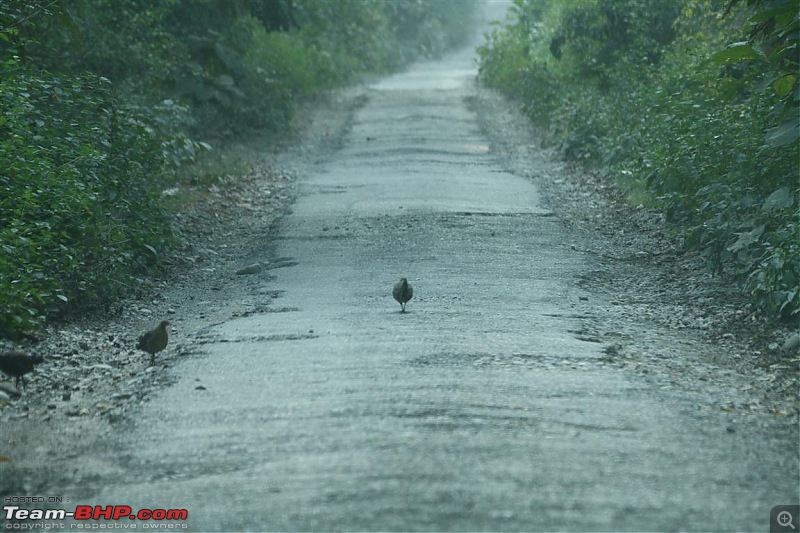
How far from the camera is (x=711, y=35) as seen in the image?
16.2 meters

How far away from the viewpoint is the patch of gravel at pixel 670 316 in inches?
258

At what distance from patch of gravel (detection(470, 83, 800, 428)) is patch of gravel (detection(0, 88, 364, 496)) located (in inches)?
114

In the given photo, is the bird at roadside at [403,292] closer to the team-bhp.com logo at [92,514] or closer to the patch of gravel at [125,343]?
the patch of gravel at [125,343]

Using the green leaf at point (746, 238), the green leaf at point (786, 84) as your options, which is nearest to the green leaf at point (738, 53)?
the green leaf at point (786, 84)

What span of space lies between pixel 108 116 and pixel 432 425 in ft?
21.5

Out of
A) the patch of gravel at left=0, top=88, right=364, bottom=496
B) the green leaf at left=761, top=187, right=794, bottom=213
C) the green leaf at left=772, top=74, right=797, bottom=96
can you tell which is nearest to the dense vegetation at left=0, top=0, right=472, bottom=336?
the patch of gravel at left=0, top=88, right=364, bottom=496

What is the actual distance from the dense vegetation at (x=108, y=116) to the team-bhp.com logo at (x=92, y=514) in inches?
104

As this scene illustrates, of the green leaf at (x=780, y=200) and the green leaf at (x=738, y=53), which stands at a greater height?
the green leaf at (x=738, y=53)

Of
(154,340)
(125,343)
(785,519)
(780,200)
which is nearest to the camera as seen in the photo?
(785,519)

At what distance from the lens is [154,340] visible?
691cm

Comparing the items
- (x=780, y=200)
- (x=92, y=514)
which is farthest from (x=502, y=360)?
(x=780, y=200)

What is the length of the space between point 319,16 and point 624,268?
24016mm

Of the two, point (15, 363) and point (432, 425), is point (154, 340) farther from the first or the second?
point (432, 425)

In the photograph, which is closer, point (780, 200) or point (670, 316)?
point (670, 316)
